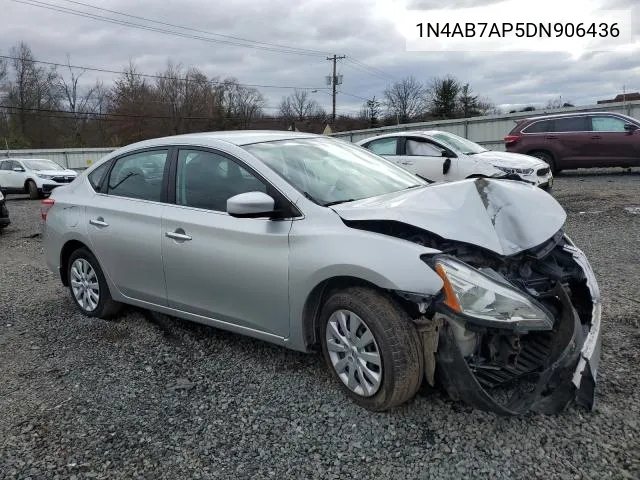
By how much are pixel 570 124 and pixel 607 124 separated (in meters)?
0.82

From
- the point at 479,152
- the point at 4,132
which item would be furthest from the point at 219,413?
the point at 4,132

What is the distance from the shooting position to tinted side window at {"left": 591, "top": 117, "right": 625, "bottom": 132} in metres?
12.8

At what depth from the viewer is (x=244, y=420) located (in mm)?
2951

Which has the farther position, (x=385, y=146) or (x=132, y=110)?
(x=132, y=110)

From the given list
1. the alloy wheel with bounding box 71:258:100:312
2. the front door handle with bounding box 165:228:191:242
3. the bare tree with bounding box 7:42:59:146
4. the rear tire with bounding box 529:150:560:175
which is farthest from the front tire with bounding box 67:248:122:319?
the bare tree with bounding box 7:42:59:146

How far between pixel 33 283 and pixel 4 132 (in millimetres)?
44331

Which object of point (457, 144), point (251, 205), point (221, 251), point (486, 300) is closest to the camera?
point (486, 300)

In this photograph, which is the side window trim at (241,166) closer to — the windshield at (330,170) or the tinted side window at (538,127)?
the windshield at (330,170)

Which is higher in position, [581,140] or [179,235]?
[581,140]

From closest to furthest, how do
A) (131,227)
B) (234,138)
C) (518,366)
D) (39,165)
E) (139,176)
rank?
1. (518,366)
2. (234,138)
3. (131,227)
4. (139,176)
5. (39,165)

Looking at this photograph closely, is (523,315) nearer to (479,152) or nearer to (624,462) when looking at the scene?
(624,462)

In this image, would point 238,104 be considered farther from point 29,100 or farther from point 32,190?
point 32,190

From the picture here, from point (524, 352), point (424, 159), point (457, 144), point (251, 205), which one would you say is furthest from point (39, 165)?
point (524, 352)

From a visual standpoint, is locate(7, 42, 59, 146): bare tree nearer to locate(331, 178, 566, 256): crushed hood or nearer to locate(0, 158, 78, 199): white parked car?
locate(0, 158, 78, 199): white parked car
